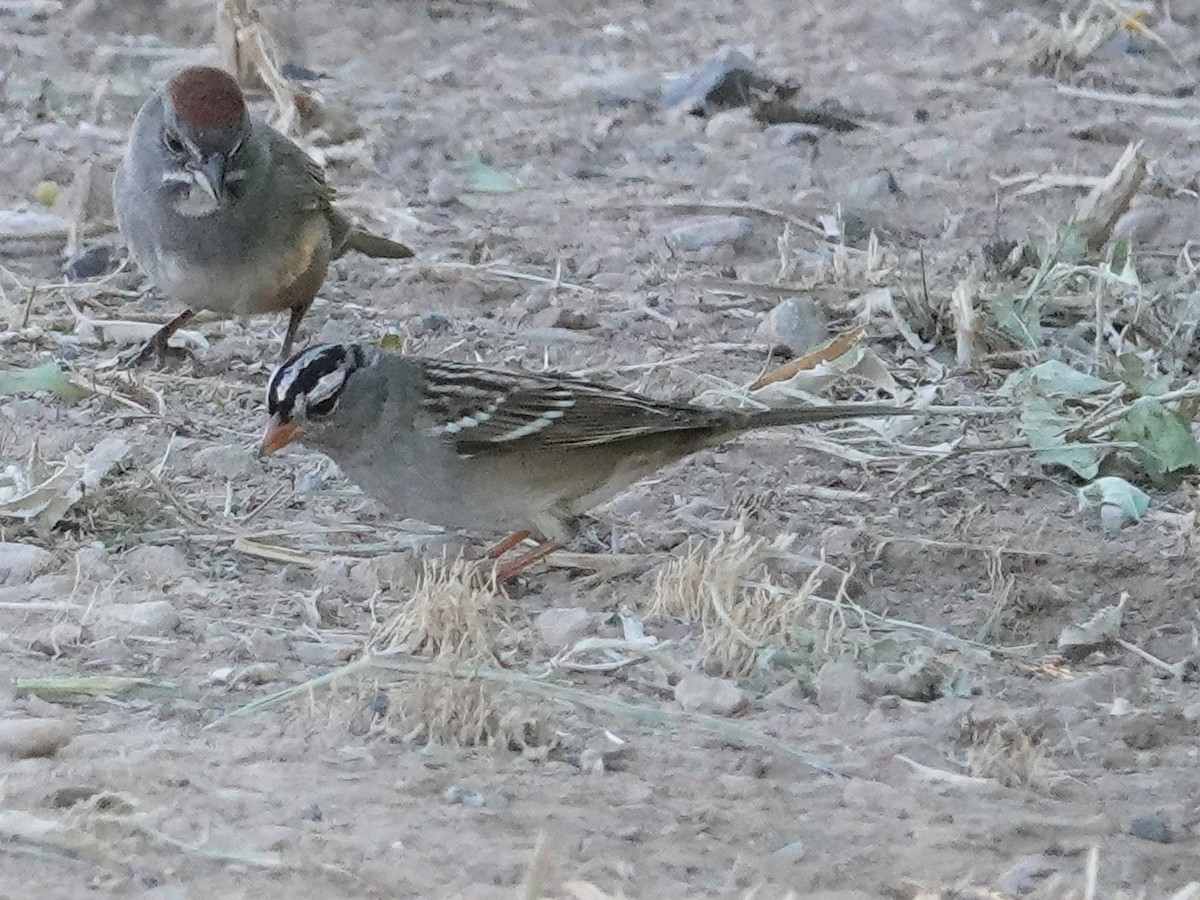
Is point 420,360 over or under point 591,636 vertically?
over

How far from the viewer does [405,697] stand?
11.5ft

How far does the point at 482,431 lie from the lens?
4.46 metres

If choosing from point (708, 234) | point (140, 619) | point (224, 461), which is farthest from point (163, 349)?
point (140, 619)

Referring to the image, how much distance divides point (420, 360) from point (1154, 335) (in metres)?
2.57

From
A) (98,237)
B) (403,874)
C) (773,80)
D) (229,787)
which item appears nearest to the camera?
(403,874)

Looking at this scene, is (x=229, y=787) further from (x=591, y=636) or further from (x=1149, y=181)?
(x=1149, y=181)

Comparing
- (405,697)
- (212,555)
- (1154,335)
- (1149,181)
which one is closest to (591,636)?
(405,697)

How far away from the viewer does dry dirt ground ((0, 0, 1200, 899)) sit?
307 centimetres

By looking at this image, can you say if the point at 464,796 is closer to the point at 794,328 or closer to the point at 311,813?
the point at 311,813

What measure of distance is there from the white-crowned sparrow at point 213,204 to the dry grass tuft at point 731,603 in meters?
1.89

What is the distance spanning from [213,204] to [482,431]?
153cm

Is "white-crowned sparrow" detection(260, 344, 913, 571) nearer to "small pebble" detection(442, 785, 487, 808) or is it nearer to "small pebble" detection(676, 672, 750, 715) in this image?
"small pebble" detection(676, 672, 750, 715)

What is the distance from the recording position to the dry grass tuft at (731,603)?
13.0 ft

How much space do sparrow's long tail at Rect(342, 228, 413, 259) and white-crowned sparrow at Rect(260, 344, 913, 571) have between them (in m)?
1.95
